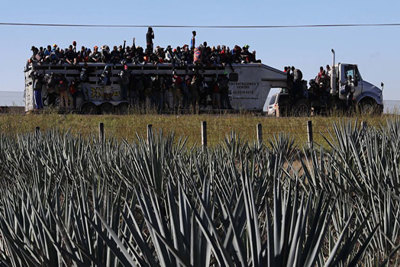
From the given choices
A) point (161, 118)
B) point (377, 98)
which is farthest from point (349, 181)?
point (377, 98)

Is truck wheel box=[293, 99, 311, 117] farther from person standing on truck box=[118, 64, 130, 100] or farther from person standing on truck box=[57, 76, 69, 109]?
→ person standing on truck box=[57, 76, 69, 109]

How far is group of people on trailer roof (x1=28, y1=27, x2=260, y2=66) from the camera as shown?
28344 millimetres

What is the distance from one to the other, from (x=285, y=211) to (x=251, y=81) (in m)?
26.7

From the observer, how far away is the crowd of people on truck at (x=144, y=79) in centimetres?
2794

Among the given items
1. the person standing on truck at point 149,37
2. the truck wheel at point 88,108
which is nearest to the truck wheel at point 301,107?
the person standing on truck at point 149,37

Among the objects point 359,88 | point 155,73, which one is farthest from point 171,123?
point 359,88

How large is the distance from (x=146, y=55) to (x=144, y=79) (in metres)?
1.34

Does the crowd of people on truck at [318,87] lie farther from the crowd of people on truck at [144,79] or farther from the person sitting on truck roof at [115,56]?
the person sitting on truck roof at [115,56]

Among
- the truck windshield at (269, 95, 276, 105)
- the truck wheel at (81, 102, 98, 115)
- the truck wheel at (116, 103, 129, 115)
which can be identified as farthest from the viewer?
the truck windshield at (269, 95, 276, 105)

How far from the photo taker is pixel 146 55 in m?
29.2

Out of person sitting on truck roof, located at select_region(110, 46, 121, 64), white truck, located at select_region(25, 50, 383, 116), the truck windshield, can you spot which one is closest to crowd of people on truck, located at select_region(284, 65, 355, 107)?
white truck, located at select_region(25, 50, 383, 116)

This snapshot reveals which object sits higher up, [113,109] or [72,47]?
[72,47]

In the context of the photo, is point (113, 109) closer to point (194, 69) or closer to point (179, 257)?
point (194, 69)

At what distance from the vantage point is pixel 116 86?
28719 millimetres
